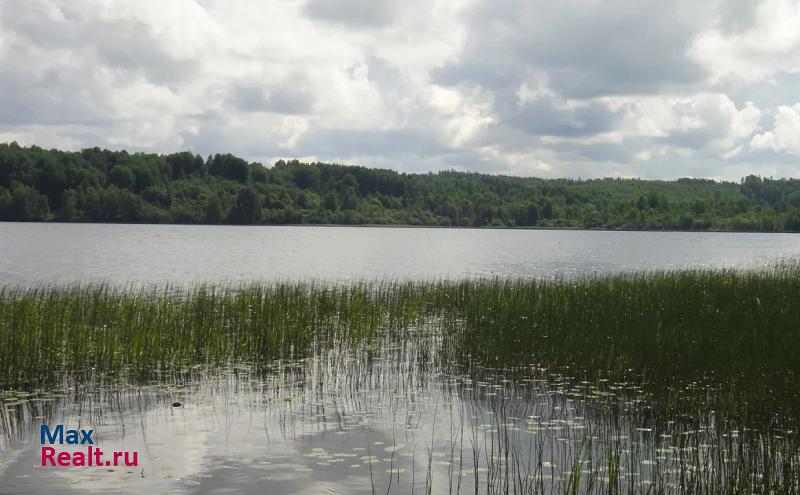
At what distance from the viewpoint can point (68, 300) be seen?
56.8 feet

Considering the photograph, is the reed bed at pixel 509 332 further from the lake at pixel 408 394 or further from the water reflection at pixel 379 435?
the water reflection at pixel 379 435

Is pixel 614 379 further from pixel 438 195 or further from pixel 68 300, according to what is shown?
pixel 438 195

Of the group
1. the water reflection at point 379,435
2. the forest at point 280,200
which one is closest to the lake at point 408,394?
the water reflection at point 379,435

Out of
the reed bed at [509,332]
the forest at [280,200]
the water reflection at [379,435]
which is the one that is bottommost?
the water reflection at [379,435]

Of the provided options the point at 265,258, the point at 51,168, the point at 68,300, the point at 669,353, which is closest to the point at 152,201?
the point at 51,168

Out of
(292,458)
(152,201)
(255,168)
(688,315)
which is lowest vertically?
(292,458)

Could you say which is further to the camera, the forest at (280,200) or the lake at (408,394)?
the forest at (280,200)

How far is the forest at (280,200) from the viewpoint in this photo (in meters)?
135

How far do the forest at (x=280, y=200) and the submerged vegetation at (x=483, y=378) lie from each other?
132180 millimetres

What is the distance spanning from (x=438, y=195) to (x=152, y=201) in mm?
78246

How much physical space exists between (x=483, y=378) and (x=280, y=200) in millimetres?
150348

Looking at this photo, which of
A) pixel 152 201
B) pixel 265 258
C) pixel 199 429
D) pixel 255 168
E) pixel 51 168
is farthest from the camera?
pixel 255 168

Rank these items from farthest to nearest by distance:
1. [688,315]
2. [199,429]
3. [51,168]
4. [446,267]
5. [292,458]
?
[51,168] < [446,267] < [688,315] < [199,429] < [292,458]

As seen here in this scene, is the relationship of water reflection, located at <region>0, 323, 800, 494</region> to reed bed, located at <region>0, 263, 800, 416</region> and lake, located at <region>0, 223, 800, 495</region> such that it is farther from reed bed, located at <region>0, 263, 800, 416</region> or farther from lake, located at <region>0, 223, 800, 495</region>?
reed bed, located at <region>0, 263, 800, 416</region>
